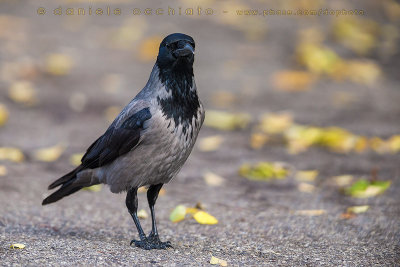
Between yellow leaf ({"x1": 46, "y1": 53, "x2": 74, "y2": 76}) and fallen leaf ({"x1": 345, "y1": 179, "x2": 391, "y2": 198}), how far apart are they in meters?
5.08

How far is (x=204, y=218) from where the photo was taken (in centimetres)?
489

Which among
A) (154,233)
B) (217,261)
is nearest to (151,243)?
(154,233)

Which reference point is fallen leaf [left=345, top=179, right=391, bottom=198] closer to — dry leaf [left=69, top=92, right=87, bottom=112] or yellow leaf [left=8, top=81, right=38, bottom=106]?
dry leaf [left=69, top=92, right=87, bottom=112]

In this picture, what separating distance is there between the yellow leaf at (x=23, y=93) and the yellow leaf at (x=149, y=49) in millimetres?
2029

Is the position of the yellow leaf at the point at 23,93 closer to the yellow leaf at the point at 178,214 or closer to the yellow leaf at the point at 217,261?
the yellow leaf at the point at 178,214

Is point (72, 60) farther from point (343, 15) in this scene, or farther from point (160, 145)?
point (160, 145)

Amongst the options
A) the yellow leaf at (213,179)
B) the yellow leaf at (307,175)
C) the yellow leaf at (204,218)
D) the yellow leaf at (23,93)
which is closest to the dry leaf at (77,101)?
Result: the yellow leaf at (23,93)

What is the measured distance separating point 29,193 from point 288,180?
2359 millimetres

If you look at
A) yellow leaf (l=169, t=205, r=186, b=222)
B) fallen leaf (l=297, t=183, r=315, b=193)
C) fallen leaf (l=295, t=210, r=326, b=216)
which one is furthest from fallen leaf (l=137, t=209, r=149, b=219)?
fallen leaf (l=297, t=183, r=315, b=193)

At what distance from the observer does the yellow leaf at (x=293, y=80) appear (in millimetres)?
9078

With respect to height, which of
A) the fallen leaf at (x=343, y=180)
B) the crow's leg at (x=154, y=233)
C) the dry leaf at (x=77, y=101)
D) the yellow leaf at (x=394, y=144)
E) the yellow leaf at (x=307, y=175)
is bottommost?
the yellow leaf at (x=307, y=175)

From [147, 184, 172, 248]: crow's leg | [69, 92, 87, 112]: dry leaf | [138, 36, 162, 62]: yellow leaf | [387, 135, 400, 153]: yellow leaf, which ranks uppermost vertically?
[138, 36, 162, 62]: yellow leaf

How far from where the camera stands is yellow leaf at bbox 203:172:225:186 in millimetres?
6062

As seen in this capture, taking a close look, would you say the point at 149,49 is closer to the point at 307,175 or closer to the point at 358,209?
the point at 307,175
